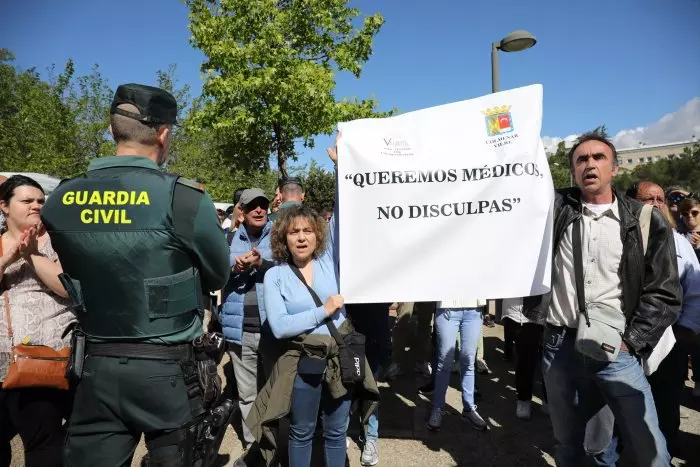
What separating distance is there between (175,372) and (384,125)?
1.89 meters

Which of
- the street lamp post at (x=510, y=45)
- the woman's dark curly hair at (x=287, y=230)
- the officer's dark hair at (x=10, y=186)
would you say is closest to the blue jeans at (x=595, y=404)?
the woman's dark curly hair at (x=287, y=230)

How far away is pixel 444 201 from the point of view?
278 cm

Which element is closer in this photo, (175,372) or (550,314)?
(175,372)

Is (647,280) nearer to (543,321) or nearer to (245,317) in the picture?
(543,321)

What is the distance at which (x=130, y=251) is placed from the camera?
1.79 m

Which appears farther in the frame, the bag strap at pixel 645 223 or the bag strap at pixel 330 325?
the bag strap at pixel 330 325

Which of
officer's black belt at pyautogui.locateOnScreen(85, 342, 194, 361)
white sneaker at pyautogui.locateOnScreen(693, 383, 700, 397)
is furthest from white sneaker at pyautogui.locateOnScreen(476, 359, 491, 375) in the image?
officer's black belt at pyautogui.locateOnScreen(85, 342, 194, 361)

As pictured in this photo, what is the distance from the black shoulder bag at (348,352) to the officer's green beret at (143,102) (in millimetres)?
1241

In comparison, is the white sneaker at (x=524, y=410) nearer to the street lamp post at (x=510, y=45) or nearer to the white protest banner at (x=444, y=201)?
the white protest banner at (x=444, y=201)

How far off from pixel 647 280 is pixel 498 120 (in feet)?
4.03

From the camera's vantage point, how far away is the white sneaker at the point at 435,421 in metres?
3.88

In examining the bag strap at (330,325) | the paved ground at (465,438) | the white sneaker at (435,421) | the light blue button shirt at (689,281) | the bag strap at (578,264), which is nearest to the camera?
the bag strap at (578,264)

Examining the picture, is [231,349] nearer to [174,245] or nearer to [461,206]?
[174,245]

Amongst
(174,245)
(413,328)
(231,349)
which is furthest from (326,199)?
(174,245)
